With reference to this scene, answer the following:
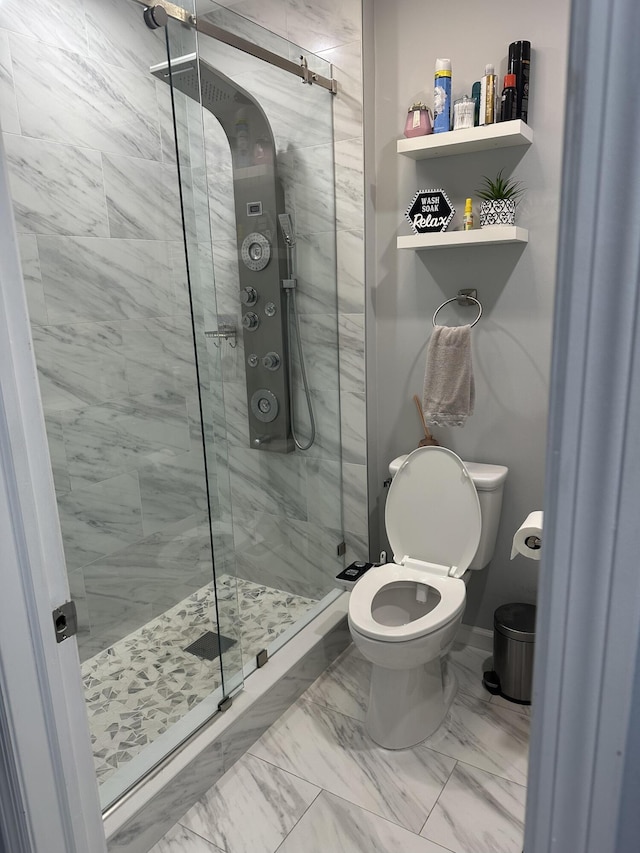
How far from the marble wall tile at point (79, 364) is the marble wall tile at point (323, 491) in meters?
0.85

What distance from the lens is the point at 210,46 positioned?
6.34ft

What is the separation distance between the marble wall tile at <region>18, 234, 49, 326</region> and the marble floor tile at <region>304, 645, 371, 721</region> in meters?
1.68

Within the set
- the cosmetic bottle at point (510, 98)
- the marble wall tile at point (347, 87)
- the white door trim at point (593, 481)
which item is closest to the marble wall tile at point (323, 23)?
the marble wall tile at point (347, 87)

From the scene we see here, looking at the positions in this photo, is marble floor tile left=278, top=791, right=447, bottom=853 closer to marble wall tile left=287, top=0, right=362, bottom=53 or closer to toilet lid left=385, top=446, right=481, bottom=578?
toilet lid left=385, top=446, right=481, bottom=578

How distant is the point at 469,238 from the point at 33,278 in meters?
1.48

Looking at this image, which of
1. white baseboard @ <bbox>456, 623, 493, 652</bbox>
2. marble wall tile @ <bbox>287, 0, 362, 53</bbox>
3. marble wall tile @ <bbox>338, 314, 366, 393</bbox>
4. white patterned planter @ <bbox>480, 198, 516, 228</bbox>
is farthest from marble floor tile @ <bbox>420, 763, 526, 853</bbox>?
marble wall tile @ <bbox>287, 0, 362, 53</bbox>

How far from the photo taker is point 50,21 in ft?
6.43

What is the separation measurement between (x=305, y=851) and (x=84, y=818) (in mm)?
854

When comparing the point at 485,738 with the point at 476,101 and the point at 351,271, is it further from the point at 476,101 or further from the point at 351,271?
the point at 476,101

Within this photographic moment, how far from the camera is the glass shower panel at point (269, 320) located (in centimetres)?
209

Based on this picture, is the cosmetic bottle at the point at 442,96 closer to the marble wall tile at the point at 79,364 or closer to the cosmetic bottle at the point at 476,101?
the cosmetic bottle at the point at 476,101

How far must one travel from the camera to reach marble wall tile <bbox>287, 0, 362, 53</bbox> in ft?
7.38

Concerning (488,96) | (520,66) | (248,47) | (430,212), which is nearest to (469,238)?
(430,212)

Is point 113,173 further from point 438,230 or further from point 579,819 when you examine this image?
point 579,819
